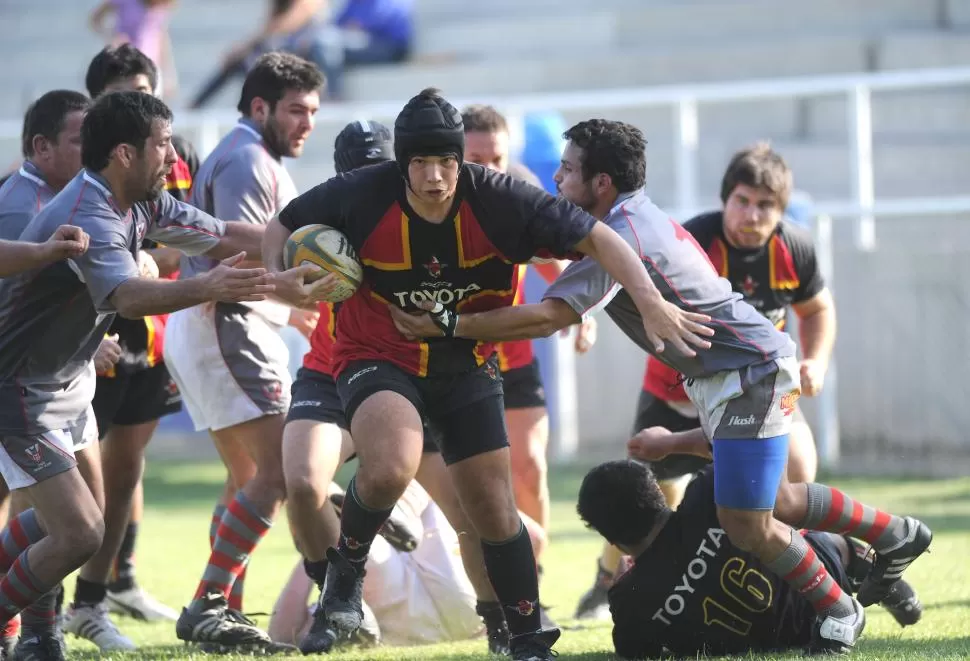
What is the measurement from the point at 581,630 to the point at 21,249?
291 centimetres

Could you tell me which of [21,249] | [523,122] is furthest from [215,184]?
[523,122]

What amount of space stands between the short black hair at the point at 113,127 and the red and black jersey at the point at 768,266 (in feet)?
8.41

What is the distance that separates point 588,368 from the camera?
11.9 meters

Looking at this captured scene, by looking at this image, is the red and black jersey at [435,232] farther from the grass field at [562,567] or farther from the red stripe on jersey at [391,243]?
the grass field at [562,567]

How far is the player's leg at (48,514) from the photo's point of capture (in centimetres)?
516

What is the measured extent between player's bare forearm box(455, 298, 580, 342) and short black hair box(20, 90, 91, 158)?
71.7 inches

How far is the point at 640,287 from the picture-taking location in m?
4.97

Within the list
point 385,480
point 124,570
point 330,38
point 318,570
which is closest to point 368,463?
point 385,480

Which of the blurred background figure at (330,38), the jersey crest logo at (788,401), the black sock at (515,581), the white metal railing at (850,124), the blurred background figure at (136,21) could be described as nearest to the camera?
the black sock at (515,581)

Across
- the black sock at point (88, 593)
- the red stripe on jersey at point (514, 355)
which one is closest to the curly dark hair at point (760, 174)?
the red stripe on jersey at point (514, 355)

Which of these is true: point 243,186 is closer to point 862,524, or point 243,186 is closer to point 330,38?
point 862,524

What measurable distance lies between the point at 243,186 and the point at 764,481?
98.5 inches

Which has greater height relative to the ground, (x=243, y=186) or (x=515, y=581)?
(x=243, y=186)

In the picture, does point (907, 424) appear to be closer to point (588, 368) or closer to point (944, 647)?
point (588, 368)
